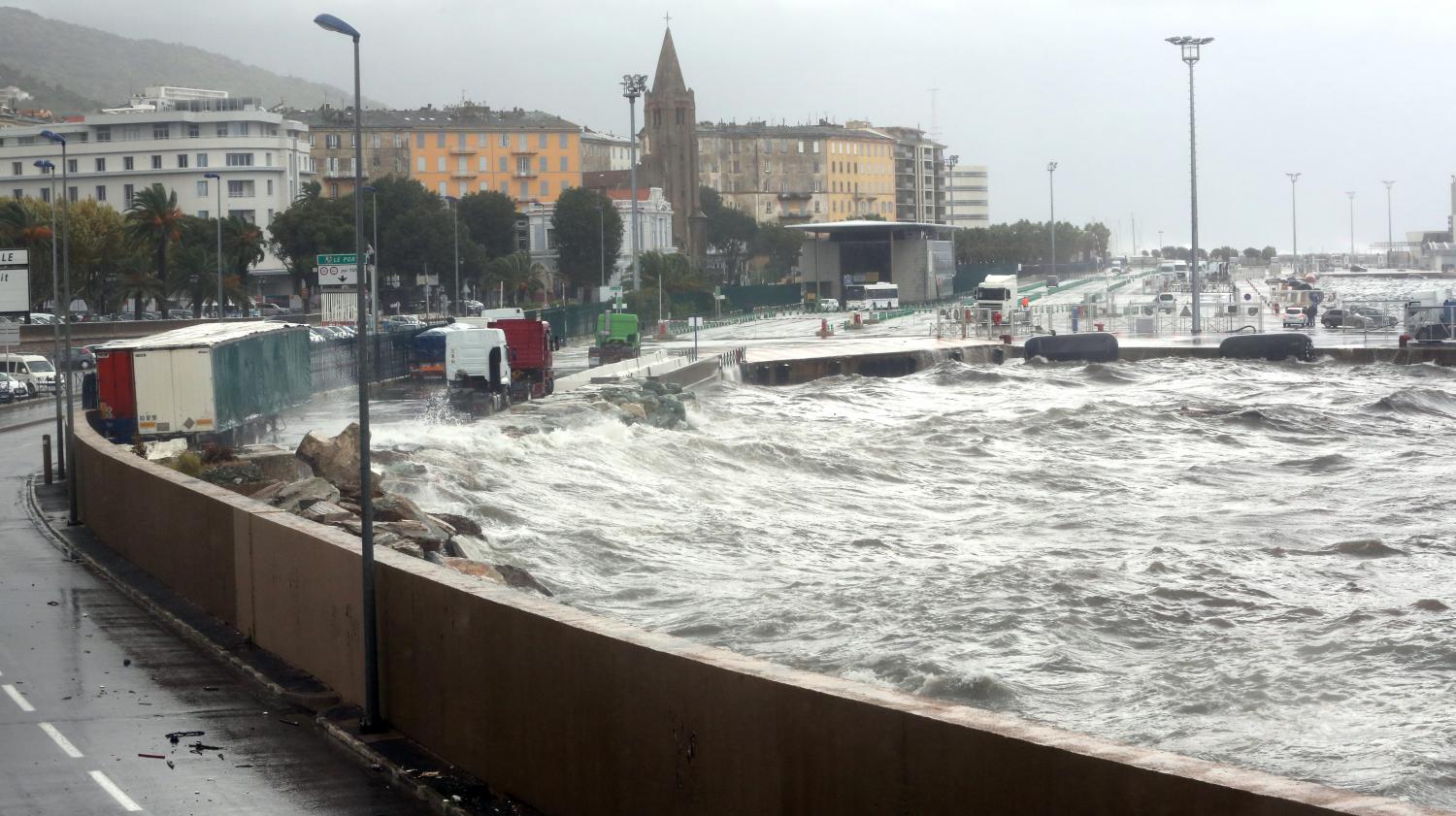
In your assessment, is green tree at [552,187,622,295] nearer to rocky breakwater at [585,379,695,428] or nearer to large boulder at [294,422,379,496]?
rocky breakwater at [585,379,695,428]

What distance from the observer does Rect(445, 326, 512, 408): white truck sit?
46.2m

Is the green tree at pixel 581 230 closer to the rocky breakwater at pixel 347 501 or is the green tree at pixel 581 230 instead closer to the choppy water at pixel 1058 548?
the choppy water at pixel 1058 548

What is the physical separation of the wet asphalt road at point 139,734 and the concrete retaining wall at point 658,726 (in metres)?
0.72

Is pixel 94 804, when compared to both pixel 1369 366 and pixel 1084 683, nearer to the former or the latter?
pixel 1084 683

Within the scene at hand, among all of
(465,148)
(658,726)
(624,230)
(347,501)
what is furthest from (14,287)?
(465,148)

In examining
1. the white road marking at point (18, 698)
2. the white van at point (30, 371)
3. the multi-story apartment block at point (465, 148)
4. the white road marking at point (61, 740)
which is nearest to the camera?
the white road marking at point (61, 740)

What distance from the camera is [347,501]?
24.6 metres

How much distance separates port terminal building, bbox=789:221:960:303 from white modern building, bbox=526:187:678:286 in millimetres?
14289

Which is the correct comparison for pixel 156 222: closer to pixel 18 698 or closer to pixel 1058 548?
pixel 1058 548

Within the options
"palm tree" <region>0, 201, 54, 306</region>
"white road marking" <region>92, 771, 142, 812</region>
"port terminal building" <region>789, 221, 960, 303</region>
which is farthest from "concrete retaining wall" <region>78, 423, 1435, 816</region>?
"port terminal building" <region>789, 221, 960, 303</region>

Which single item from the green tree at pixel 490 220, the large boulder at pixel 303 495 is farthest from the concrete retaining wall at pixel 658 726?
the green tree at pixel 490 220

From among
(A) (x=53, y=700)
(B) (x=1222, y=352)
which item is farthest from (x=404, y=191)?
(A) (x=53, y=700)

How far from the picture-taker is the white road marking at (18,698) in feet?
42.8

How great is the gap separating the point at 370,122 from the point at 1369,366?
11190 cm
